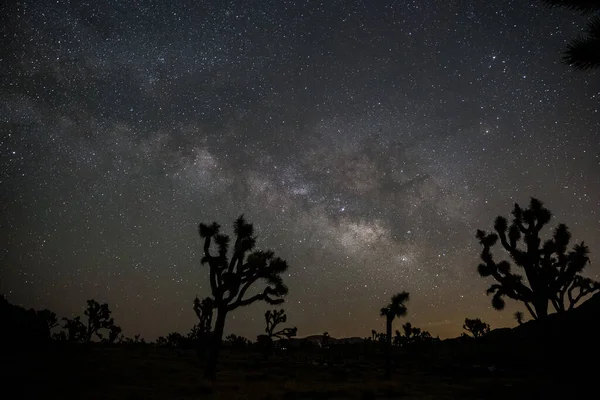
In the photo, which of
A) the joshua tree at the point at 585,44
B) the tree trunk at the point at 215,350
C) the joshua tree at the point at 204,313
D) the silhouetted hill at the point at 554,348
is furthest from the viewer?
the joshua tree at the point at 204,313

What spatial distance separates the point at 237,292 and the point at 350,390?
6.61m

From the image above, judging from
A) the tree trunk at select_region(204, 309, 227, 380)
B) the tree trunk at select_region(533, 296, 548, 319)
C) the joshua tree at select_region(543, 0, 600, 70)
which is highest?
the joshua tree at select_region(543, 0, 600, 70)

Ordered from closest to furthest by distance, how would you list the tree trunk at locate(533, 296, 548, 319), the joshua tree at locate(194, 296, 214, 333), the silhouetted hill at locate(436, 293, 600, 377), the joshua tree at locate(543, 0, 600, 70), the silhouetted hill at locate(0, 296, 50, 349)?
1. the joshua tree at locate(543, 0, 600, 70)
2. the tree trunk at locate(533, 296, 548, 319)
3. the silhouetted hill at locate(436, 293, 600, 377)
4. the silhouetted hill at locate(0, 296, 50, 349)
5. the joshua tree at locate(194, 296, 214, 333)

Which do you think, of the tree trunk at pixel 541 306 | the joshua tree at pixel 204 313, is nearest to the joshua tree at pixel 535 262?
the tree trunk at pixel 541 306

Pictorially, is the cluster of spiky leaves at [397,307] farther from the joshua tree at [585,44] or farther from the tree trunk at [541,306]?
the joshua tree at [585,44]

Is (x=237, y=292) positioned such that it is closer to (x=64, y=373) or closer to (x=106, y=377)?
(x=106, y=377)

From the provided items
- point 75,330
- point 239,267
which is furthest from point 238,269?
point 75,330

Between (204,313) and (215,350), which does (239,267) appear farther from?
(204,313)

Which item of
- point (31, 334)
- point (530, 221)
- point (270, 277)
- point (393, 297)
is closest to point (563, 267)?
point (530, 221)

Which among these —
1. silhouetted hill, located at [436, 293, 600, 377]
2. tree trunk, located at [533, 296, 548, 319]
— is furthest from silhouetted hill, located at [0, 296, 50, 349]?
tree trunk, located at [533, 296, 548, 319]

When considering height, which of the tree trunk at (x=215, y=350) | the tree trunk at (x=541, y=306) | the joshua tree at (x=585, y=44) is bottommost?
the tree trunk at (x=215, y=350)

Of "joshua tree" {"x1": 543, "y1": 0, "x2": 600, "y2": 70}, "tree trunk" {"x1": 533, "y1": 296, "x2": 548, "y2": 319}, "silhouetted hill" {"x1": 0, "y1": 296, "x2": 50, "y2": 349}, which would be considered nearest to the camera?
"joshua tree" {"x1": 543, "y1": 0, "x2": 600, "y2": 70}

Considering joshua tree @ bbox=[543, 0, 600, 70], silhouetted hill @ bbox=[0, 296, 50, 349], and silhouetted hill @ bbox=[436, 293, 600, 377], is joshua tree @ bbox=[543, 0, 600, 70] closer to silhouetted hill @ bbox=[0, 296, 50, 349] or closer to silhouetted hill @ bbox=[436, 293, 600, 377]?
silhouetted hill @ bbox=[436, 293, 600, 377]

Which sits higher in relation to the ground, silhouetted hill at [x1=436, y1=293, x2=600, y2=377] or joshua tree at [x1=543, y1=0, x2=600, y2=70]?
joshua tree at [x1=543, y1=0, x2=600, y2=70]
